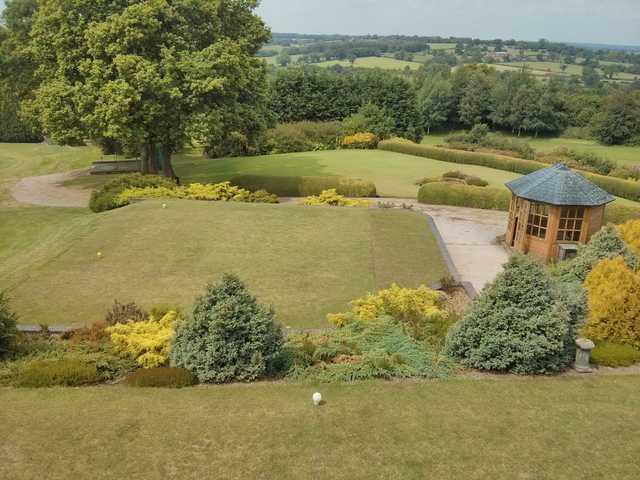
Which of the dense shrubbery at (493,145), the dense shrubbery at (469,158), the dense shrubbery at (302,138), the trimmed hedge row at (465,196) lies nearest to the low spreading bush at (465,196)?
the trimmed hedge row at (465,196)

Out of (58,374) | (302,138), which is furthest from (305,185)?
(58,374)

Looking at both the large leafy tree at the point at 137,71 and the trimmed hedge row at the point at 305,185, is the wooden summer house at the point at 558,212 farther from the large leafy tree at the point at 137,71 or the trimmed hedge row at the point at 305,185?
the large leafy tree at the point at 137,71

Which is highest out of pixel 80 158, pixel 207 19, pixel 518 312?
pixel 207 19

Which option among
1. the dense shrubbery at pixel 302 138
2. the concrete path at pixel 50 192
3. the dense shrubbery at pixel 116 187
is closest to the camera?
the dense shrubbery at pixel 116 187

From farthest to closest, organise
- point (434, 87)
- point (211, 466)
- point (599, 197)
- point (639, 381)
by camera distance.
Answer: point (434, 87) < point (599, 197) < point (639, 381) < point (211, 466)

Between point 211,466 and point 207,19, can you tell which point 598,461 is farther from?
point 207,19

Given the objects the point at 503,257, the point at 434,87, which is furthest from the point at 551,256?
the point at 434,87
